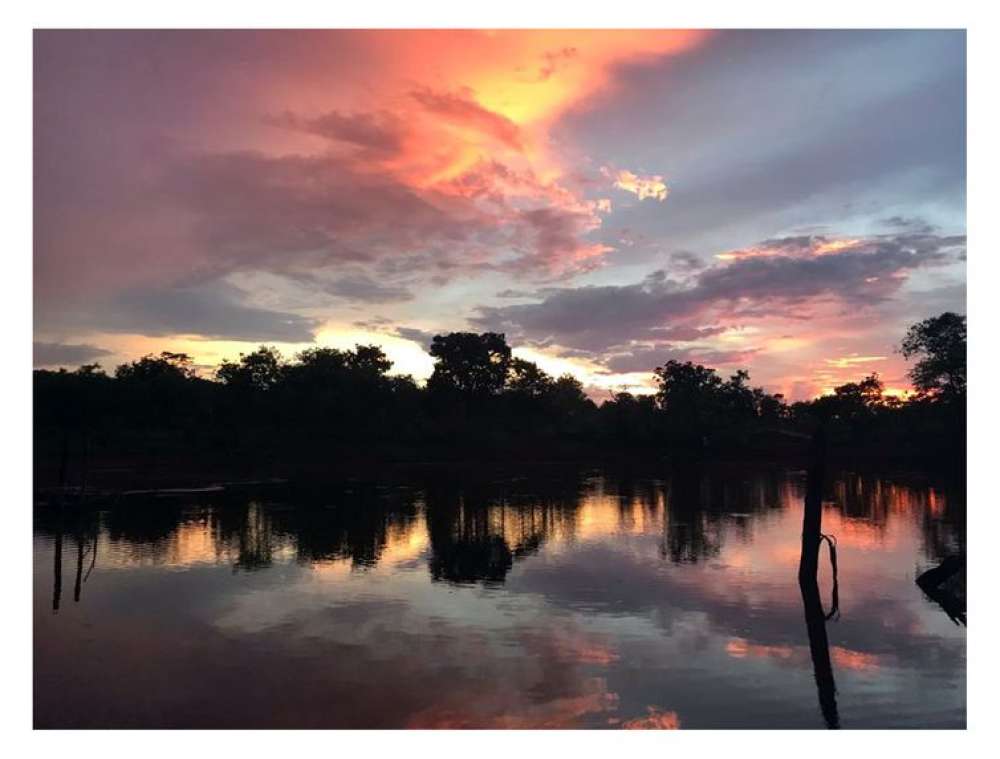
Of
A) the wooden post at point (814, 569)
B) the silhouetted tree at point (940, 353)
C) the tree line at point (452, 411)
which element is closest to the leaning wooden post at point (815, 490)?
the wooden post at point (814, 569)

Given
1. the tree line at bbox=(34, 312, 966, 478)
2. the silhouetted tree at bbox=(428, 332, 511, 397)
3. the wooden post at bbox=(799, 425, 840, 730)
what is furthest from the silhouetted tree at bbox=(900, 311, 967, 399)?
the wooden post at bbox=(799, 425, 840, 730)

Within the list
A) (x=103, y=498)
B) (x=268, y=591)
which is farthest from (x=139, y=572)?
(x=103, y=498)

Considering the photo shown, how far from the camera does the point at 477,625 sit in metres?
14.6

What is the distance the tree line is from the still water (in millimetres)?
32196

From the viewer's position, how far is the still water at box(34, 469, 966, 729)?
34.0 ft

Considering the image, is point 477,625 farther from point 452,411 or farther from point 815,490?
point 452,411

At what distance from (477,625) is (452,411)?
68384mm

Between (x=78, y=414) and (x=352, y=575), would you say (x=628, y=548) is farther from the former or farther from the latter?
(x=78, y=414)

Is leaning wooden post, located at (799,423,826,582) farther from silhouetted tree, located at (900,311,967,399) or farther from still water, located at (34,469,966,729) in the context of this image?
silhouetted tree, located at (900,311,967,399)

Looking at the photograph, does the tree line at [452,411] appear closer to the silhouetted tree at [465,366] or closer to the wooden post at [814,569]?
the silhouetted tree at [465,366]

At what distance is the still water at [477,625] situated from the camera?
34.0 feet

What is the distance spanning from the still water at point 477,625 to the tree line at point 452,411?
1268 inches
